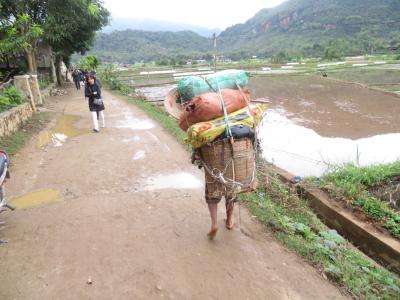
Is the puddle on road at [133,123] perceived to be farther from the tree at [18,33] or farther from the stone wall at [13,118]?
the tree at [18,33]

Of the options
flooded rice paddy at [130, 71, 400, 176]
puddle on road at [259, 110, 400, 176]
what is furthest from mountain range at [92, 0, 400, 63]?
puddle on road at [259, 110, 400, 176]

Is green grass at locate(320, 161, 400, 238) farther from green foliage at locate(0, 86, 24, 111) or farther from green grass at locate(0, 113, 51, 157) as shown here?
green foliage at locate(0, 86, 24, 111)

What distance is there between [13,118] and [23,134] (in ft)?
1.82

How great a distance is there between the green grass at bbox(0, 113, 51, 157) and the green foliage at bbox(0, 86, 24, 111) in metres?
0.65

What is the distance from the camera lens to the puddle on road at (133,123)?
1018cm

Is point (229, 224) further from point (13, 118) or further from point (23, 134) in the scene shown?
point (13, 118)

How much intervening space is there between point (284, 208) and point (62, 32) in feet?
50.8

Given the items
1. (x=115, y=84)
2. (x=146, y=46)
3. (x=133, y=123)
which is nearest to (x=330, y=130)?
(x=133, y=123)

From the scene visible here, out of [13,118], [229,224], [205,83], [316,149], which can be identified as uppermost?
[205,83]

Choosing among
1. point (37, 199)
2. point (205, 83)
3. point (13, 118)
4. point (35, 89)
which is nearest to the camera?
point (205, 83)

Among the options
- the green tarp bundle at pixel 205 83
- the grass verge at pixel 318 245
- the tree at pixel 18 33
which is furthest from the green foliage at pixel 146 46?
the green tarp bundle at pixel 205 83

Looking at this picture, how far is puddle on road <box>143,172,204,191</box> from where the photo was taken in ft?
18.2

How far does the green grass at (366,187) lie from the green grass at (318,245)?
0.66 metres

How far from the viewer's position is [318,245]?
3986mm
